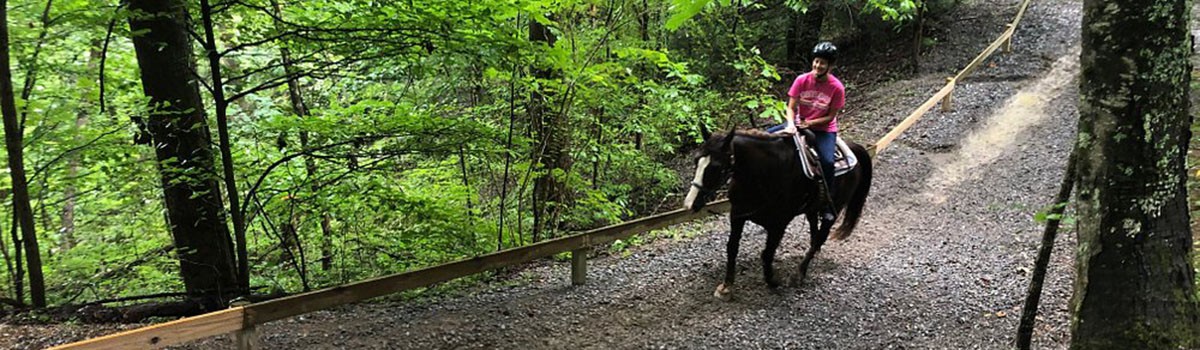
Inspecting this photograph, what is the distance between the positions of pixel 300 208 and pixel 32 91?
2.55 metres

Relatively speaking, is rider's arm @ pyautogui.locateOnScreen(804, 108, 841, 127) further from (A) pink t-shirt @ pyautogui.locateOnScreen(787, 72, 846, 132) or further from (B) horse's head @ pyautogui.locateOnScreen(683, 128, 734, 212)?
(B) horse's head @ pyautogui.locateOnScreen(683, 128, 734, 212)

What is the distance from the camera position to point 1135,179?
2.49m

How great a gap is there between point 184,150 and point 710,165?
4.18m

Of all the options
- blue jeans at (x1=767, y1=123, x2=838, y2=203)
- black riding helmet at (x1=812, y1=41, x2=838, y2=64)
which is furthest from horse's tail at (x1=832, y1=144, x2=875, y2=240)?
black riding helmet at (x1=812, y1=41, x2=838, y2=64)

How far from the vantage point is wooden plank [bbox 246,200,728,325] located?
3.77m

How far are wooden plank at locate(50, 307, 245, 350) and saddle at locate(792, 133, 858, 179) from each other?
4456 mm

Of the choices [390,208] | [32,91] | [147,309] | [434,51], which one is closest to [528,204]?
[390,208]

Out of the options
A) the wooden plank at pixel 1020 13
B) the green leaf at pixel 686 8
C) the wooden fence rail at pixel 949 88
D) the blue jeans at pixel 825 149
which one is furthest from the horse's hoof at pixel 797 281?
the wooden plank at pixel 1020 13

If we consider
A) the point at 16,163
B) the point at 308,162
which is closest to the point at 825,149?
the point at 308,162

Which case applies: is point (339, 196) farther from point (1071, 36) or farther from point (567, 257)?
point (1071, 36)

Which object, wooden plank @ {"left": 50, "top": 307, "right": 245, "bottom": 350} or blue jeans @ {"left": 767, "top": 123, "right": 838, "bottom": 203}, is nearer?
wooden plank @ {"left": 50, "top": 307, "right": 245, "bottom": 350}

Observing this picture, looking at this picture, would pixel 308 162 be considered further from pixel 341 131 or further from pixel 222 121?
pixel 222 121

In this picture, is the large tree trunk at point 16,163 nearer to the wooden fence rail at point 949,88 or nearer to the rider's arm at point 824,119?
the rider's arm at point 824,119

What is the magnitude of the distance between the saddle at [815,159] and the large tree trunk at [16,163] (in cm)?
625
